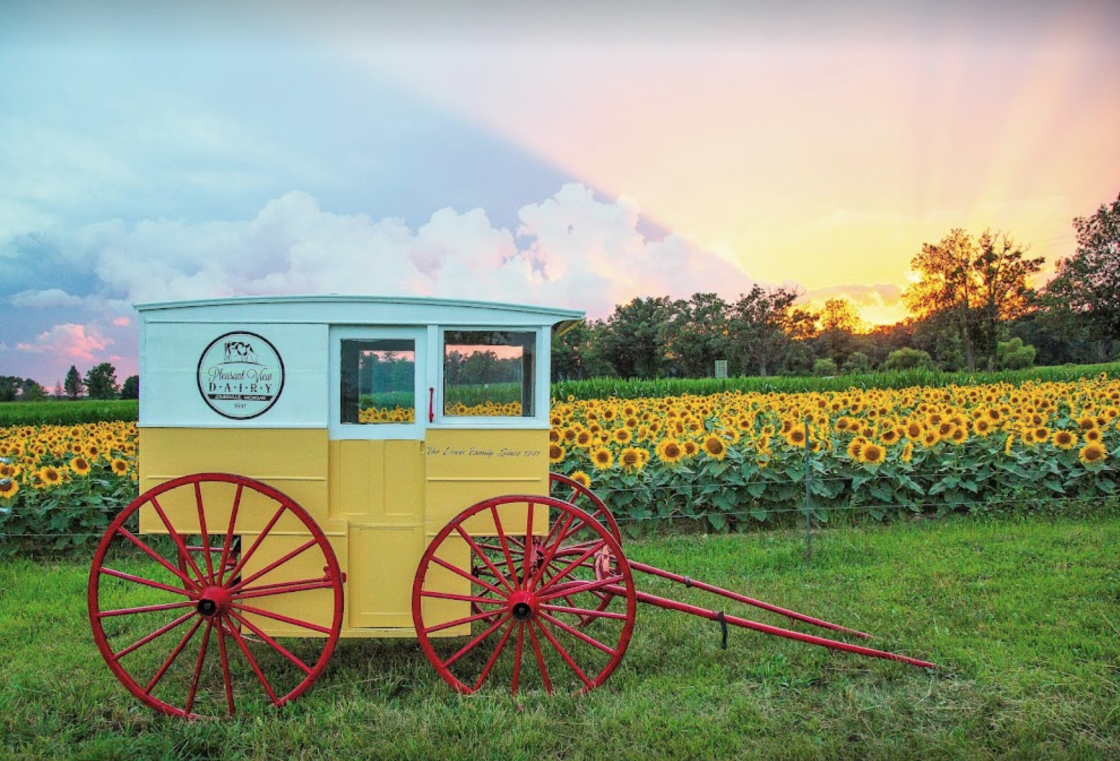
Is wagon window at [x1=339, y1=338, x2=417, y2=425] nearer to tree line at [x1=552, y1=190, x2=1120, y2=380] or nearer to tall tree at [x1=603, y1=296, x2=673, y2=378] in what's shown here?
tree line at [x1=552, y1=190, x2=1120, y2=380]

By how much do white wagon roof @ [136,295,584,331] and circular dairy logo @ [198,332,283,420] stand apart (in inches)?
5.2

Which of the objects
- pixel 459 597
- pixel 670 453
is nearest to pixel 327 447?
pixel 459 597

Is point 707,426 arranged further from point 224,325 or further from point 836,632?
point 224,325

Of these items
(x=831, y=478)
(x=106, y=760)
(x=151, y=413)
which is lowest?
(x=106, y=760)

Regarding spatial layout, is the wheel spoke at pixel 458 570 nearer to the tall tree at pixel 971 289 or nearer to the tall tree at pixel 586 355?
the tall tree at pixel 586 355

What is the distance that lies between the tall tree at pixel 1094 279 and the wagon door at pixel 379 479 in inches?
1961

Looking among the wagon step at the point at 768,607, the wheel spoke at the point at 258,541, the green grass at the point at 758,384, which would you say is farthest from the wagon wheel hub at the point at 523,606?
the green grass at the point at 758,384

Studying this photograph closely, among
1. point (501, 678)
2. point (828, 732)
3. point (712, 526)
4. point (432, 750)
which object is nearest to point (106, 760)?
point (432, 750)

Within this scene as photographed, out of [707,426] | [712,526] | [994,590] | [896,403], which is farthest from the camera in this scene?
[896,403]

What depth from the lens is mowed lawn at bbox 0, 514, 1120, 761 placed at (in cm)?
345

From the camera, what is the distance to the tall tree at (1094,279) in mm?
42500

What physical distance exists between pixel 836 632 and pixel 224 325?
412 centimetres

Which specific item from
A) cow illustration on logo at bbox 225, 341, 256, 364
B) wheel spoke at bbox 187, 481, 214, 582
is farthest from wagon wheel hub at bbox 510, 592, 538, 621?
cow illustration on logo at bbox 225, 341, 256, 364

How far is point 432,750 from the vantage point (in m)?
3.37
